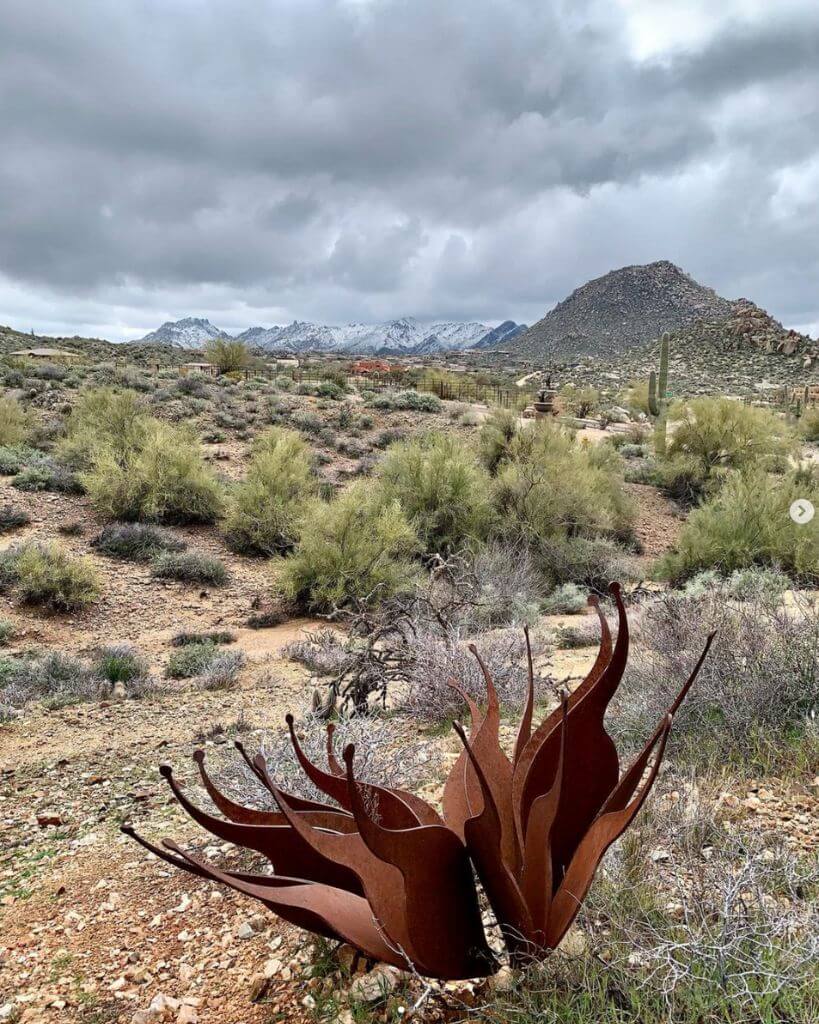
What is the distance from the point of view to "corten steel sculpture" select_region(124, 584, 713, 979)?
1604 millimetres

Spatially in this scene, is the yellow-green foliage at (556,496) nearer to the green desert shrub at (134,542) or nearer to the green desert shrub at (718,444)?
the green desert shrub at (718,444)

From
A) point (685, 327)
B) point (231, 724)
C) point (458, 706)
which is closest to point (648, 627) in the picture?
point (458, 706)

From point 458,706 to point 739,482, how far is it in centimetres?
1118

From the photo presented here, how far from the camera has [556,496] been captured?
16.1 meters

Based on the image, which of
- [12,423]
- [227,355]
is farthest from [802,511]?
[227,355]

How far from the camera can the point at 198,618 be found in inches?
464

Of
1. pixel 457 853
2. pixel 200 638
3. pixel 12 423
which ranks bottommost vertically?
pixel 200 638

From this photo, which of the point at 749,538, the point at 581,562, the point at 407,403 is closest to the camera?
the point at 749,538

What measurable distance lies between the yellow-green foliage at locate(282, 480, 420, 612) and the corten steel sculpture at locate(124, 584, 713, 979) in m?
9.85

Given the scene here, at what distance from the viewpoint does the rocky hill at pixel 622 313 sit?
81.9 meters

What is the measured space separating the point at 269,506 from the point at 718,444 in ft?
48.5

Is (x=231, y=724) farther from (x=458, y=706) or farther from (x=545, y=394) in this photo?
(x=545, y=394)

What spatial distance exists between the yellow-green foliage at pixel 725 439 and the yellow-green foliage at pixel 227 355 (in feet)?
89.0

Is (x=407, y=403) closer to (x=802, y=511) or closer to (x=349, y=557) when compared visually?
(x=349, y=557)
